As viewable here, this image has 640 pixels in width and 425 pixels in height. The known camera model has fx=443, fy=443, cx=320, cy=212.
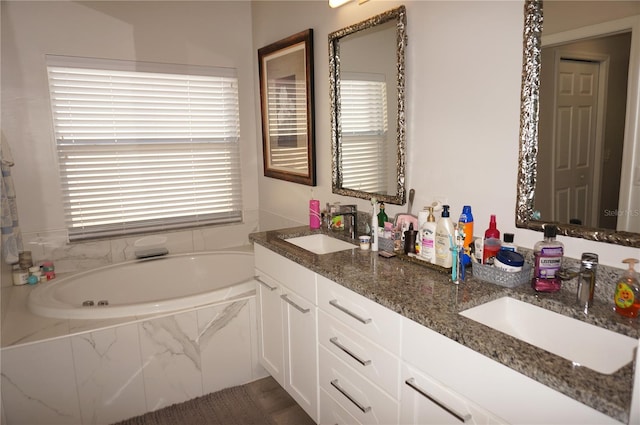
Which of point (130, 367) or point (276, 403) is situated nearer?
point (130, 367)

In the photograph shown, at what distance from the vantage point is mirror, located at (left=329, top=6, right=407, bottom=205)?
2027 millimetres

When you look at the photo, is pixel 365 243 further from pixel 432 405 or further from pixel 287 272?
pixel 432 405

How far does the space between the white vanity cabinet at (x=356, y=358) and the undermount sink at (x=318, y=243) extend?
536 mm

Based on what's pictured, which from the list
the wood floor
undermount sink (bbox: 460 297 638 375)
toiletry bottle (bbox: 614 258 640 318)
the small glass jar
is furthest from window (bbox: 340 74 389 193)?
the wood floor

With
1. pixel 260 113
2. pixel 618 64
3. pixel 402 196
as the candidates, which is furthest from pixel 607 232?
pixel 260 113

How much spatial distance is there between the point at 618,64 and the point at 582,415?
977mm

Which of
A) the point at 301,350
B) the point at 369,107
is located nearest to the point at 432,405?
the point at 301,350

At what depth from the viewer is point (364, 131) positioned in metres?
2.29

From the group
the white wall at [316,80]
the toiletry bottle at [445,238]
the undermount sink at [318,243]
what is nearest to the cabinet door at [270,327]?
the undermount sink at [318,243]

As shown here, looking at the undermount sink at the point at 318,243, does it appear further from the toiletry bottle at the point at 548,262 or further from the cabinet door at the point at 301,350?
the toiletry bottle at the point at 548,262

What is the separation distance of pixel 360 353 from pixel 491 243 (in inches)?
24.2

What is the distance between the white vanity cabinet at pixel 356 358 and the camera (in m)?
1.47

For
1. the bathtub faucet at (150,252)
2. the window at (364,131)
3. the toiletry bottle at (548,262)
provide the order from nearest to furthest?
the toiletry bottle at (548,262) < the window at (364,131) < the bathtub faucet at (150,252)

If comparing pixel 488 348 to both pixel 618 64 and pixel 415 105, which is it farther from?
pixel 415 105
